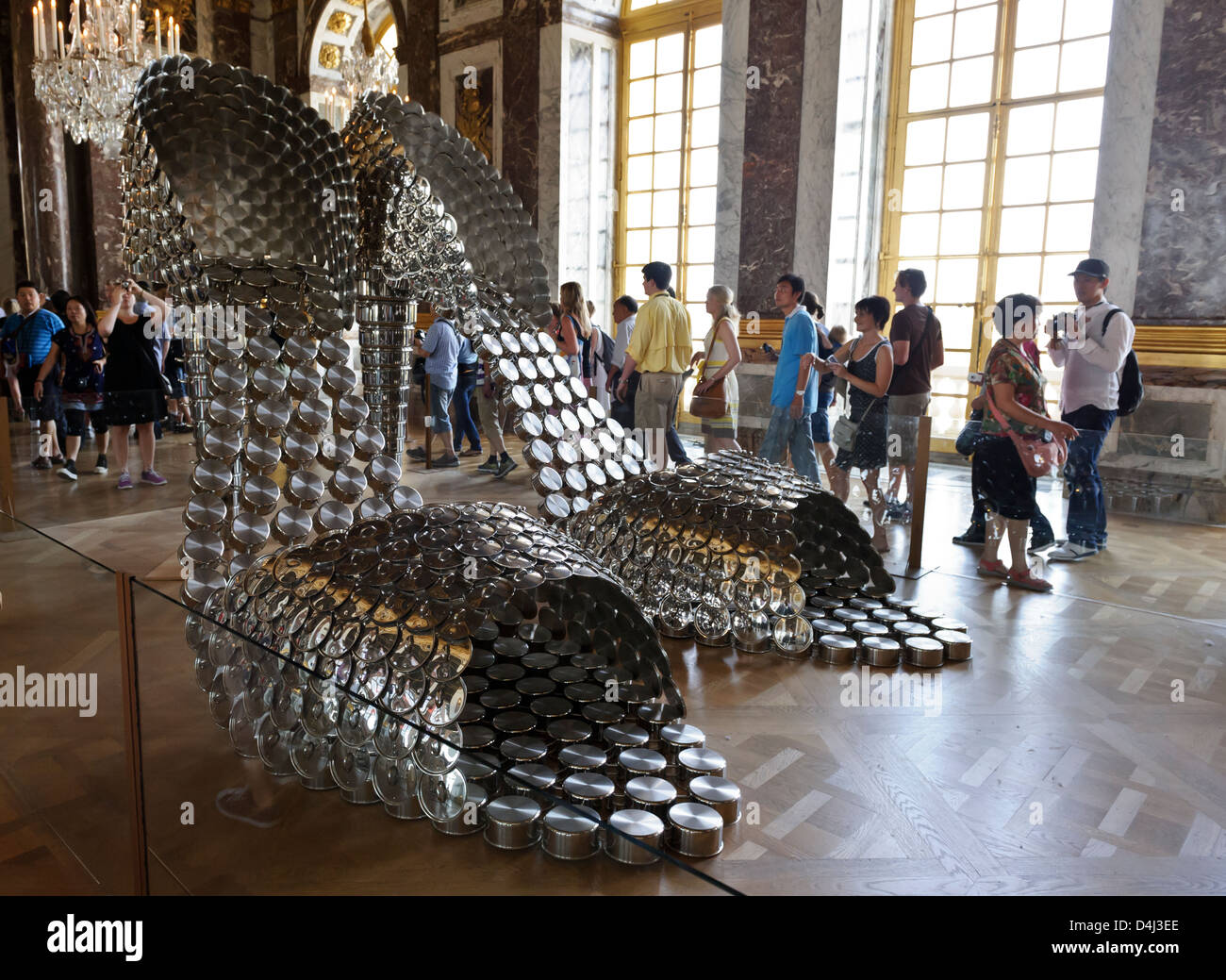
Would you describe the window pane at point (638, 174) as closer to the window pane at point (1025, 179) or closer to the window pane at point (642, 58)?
the window pane at point (642, 58)

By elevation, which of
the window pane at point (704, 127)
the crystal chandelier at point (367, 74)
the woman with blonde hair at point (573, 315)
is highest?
the crystal chandelier at point (367, 74)

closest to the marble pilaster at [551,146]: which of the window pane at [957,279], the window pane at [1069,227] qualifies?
the window pane at [957,279]

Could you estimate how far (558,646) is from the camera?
3.12 meters

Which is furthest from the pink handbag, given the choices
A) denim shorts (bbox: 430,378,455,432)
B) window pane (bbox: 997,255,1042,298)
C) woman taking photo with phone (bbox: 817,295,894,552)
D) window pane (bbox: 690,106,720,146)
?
window pane (bbox: 690,106,720,146)

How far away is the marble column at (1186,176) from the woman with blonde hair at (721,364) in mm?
3168

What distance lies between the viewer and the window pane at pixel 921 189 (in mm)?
8227

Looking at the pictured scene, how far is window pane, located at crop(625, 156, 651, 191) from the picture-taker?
10.4 m

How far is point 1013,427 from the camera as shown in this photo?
443 centimetres

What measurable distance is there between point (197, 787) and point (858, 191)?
780 cm

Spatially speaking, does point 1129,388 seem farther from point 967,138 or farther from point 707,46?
point 707,46
